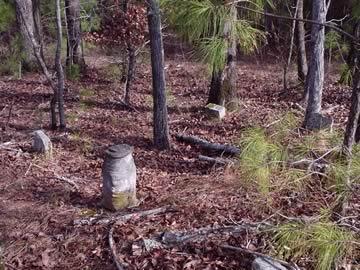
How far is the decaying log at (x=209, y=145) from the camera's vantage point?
5.32 metres

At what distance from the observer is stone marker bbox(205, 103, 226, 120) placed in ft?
22.6

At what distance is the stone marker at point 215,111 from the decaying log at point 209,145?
96cm

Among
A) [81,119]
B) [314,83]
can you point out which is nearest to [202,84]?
[81,119]

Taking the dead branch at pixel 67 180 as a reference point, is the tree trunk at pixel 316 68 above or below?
above

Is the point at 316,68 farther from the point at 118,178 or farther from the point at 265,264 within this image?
the point at 265,264

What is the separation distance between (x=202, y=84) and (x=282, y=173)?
6635 millimetres

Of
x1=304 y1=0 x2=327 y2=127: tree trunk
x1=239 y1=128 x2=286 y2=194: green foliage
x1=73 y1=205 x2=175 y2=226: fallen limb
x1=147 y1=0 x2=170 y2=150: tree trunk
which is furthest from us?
x1=304 y1=0 x2=327 y2=127: tree trunk

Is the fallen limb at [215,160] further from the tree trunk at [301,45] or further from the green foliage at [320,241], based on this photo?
the tree trunk at [301,45]

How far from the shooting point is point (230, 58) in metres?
6.79

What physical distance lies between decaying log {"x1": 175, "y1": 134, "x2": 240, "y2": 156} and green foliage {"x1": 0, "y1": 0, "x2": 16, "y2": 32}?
530 cm

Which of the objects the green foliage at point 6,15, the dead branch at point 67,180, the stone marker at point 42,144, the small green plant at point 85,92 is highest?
the green foliage at point 6,15

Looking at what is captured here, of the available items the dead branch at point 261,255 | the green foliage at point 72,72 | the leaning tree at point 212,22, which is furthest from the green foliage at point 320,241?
the green foliage at point 72,72

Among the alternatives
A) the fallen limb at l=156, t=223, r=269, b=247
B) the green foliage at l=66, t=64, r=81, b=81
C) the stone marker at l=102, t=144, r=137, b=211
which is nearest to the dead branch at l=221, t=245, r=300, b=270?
the fallen limb at l=156, t=223, r=269, b=247

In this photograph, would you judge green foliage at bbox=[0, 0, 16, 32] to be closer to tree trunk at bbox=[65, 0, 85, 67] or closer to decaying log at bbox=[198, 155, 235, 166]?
tree trunk at bbox=[65, 0, 85, 67]
